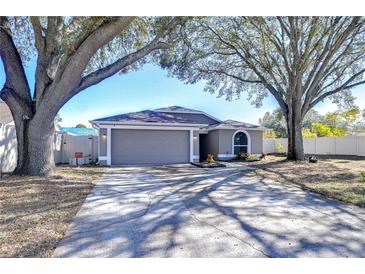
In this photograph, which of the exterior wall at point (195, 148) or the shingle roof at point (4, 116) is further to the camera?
the shingle roof at point (4, 116)

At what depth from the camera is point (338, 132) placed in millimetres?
24625

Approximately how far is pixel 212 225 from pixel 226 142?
42.2ft

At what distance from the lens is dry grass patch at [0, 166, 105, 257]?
123 inches

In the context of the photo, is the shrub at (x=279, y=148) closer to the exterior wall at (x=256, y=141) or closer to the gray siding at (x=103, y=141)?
the exterior wall at (x=256, y=141)

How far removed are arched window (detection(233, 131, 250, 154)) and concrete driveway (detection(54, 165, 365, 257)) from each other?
403 inches

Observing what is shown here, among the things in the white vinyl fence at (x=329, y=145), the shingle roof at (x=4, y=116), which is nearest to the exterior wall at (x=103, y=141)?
the shingle roof at (x=4, y=116)

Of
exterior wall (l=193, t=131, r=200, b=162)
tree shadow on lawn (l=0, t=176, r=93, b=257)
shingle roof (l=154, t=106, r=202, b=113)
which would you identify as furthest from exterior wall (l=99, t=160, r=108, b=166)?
shingle roof (l=154, t=106, r=202, b=113)

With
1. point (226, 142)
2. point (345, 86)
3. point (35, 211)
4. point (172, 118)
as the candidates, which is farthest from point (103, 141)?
point (345, 86)

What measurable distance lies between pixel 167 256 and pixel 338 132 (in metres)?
27.5

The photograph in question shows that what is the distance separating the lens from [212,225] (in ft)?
13.2

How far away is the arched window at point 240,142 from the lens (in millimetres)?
16828

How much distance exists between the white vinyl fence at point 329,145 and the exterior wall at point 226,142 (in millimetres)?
7569

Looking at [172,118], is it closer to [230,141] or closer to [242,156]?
[230,141]
